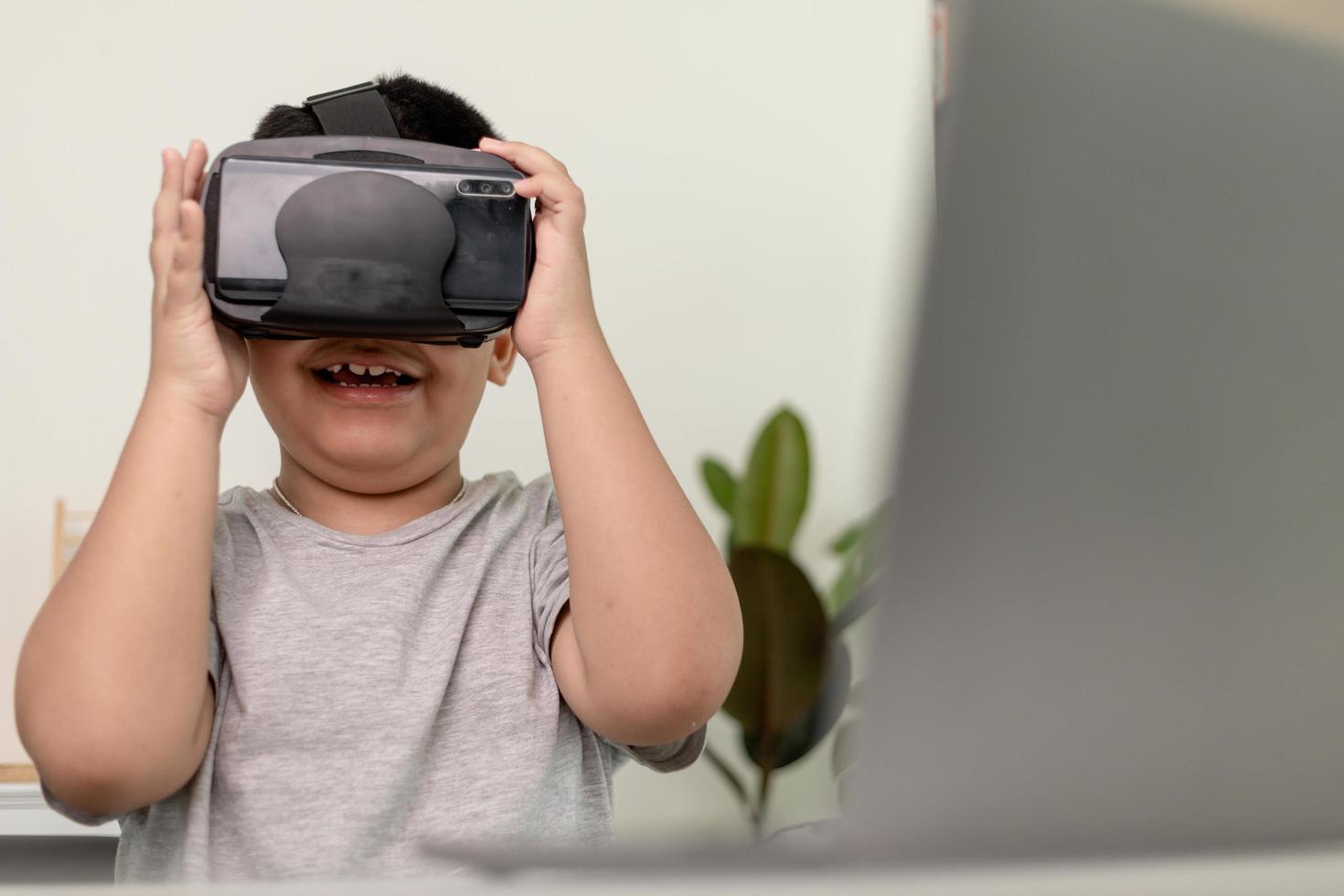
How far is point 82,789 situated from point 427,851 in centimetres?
39

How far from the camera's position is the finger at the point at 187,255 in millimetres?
625

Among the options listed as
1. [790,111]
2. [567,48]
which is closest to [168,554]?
[567,48]

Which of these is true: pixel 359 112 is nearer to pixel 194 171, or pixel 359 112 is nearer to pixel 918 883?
pixel 194 171

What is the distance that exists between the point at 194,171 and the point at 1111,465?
0.57m

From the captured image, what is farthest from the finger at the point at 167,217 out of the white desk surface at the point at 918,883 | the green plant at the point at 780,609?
the green plant at the point at 780,609

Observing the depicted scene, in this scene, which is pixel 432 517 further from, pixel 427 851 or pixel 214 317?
pixel 427 851

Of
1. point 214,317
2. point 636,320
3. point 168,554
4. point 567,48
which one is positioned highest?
point 567,48

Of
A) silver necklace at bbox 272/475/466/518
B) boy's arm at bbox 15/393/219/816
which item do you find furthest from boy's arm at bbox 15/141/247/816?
silver necklace at bbox 272/475/466/518

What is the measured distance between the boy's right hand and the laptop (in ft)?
1.55

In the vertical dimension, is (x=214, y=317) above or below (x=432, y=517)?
above

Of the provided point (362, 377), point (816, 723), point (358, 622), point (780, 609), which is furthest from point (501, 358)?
point (816, 723)

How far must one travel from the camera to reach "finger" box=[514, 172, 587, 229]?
0.68 m

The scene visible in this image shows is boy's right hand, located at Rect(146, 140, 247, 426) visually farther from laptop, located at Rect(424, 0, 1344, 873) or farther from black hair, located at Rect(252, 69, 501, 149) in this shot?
laptop, located at Rect(424, 0, 1344, 873)

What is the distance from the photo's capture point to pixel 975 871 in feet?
0.73
